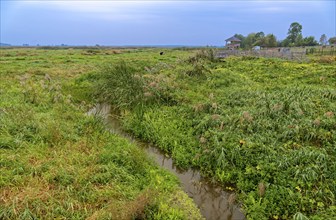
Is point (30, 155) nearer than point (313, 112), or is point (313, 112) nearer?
point (30, 155)

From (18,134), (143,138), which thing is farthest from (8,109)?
(143,138)

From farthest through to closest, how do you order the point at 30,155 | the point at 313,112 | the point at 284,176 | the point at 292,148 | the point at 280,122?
the point at 313,112 < the point at 280,122 < the point at 292,148 < the point at 30,155 < the point at 284,176

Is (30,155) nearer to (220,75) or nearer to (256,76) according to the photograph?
(220,75)

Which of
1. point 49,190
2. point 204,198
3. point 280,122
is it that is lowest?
point 204,198

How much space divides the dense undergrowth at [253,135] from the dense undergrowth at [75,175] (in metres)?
1.25

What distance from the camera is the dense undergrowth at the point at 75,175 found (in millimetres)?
4531

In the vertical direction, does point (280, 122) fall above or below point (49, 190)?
above

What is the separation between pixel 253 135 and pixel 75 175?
4.62m

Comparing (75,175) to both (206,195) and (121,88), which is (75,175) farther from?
(121,88)

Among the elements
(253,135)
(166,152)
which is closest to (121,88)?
(166,152)

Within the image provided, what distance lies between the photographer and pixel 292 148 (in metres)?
6.52

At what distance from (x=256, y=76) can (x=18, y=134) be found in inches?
498

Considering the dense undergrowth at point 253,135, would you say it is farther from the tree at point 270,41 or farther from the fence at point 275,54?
the tree at point 270,41

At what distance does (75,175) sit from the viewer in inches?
213
